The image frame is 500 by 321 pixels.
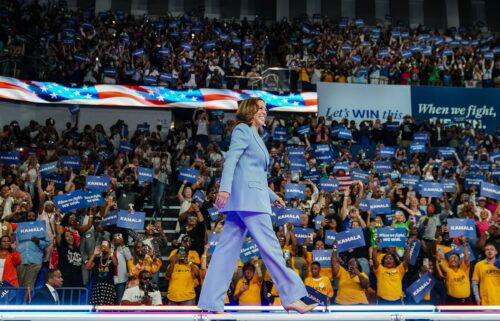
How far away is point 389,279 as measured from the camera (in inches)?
332

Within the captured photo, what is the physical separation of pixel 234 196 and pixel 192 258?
508cm

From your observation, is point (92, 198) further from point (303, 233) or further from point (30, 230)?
point (303, 233)

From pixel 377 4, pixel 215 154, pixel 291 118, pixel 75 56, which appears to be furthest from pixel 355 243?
pixel 377 4

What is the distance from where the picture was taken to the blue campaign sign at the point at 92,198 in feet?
31.2

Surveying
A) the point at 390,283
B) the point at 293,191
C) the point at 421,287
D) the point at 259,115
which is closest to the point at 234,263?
the point at 259,115

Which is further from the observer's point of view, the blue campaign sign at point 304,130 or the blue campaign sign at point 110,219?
the blue campaign sign at point 304,130

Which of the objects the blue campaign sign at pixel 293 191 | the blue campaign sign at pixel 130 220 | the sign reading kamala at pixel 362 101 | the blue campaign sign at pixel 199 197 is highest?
the sign reading kamala at pixel 362 101

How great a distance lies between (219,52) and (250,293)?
11.5 meters

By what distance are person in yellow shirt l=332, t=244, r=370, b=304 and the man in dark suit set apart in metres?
3.55

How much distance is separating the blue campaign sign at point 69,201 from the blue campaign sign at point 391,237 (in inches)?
173

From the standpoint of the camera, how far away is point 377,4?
26734mm

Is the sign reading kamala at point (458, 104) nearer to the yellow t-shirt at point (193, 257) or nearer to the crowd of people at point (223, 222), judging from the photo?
the crowd of people at point (223, 222)

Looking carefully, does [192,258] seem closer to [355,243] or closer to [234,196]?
[355,243]

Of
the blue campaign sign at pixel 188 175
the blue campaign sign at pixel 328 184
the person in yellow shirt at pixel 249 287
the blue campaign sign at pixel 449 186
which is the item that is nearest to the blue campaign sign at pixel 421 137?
the blue campaign sign at pixel 449 186
